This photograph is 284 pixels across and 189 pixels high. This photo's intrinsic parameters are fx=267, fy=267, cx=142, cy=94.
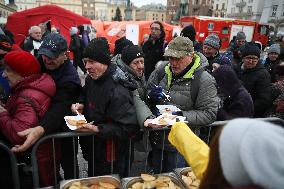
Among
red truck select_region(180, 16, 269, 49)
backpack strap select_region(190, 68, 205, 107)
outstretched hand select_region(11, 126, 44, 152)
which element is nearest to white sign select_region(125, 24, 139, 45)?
red truck select_region(180, 16, 269, 49)

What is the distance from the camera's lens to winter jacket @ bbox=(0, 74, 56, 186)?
2346mm

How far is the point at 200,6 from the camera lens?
254 feet

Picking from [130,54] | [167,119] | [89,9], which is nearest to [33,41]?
[130,54]

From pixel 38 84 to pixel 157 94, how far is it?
4.21 ft

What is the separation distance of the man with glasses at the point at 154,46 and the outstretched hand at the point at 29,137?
4337mm

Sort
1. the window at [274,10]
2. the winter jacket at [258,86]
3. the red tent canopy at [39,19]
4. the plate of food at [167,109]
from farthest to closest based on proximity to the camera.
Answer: the window at [274,10], the red tent canopy at [39,19], the winter jacket at [258,86], the plate of food at [167,109]

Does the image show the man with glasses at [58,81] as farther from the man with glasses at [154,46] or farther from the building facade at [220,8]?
the building facade at [220,8]

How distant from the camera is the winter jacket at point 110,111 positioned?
2572mm

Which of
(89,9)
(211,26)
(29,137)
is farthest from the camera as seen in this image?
(89,9)

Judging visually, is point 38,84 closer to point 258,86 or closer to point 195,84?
point 195,84

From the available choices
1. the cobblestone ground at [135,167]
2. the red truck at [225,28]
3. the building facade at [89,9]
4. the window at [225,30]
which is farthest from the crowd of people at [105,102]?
the building facade at [89,9]

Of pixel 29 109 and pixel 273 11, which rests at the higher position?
pixel 273 11

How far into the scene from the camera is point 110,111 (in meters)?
2.61

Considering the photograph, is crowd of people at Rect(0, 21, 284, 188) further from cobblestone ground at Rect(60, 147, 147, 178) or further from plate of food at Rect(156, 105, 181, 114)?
cobblestone ground at Rect(60, 147, 147, 178)
